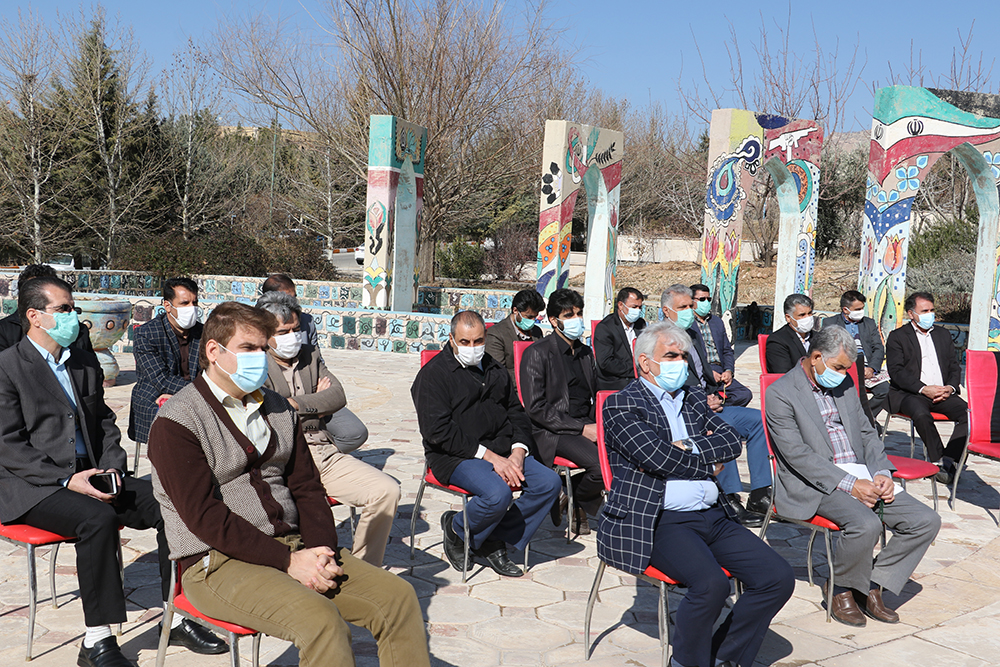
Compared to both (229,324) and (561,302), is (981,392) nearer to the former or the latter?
(561,302)

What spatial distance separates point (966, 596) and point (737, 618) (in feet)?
6.09

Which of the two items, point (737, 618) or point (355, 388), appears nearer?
point (737, 618)

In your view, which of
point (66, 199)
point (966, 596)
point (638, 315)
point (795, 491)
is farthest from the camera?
point (66, 199)

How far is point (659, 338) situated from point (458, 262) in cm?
2347

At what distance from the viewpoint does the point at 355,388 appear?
10.1 m

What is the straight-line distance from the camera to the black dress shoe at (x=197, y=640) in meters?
3.51

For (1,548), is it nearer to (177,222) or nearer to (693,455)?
(693,455)

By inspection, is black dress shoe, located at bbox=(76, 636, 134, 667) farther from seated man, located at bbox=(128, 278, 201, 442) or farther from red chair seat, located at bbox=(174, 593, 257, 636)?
seated man, located at bbox=(128, 278, 201, 442)

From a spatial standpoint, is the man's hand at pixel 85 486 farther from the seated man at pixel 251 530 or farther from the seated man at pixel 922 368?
the seated man at pixel 922 368

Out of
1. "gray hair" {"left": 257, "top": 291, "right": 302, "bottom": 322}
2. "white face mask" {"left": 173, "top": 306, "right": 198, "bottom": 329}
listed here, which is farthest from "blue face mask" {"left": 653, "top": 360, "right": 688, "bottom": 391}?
"white face mask" {"left": 173, "top": 306, "right": 198, "bottom": 329}

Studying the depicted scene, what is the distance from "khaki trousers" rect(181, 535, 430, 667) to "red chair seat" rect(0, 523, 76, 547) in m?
0.96

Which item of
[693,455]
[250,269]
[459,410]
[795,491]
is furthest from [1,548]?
[250,269]

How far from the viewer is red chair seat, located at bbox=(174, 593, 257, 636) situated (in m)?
2.69

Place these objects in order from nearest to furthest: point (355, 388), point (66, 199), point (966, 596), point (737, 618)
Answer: point (737, 618)
point (966, 596)
point (355, 388)
point (66, 199)
